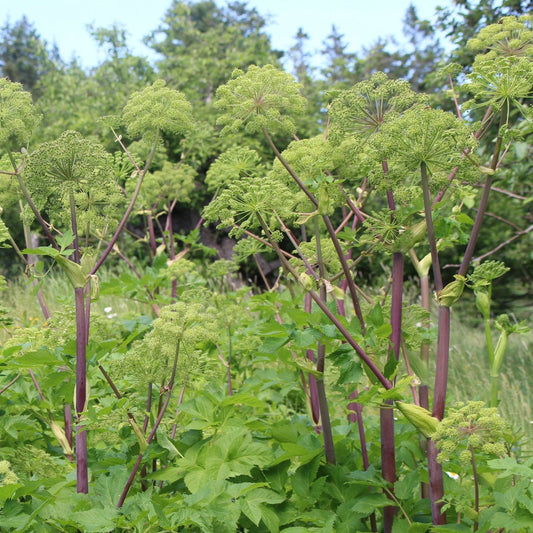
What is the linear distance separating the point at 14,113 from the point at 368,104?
1125 mm

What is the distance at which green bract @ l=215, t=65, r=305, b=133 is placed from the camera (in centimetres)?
192

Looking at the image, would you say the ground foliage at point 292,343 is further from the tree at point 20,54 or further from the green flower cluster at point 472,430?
the tree at point 20,54

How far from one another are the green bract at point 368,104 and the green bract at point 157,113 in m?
0.64

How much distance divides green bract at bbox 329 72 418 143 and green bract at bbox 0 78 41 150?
980 mm

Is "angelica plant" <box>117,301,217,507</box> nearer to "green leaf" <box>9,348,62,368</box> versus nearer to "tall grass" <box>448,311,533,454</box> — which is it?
"green leaf" <box>9,348,62,368</box>

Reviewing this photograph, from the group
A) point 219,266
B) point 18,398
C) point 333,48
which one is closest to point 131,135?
point 18,398

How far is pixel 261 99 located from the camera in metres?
1.95

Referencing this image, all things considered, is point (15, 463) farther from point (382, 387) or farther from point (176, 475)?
point (382, 387)

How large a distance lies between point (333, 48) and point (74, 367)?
52.1 m

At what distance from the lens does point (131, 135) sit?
7.55 feet

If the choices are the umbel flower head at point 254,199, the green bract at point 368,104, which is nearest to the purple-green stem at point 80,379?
the umbel flower head at point 254,199

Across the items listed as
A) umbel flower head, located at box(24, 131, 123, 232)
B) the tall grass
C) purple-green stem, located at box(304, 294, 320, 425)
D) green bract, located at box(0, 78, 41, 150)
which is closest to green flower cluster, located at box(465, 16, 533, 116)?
purple-green stem, located at box(304, 294, 320, 425)

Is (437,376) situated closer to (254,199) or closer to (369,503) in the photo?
(369,503)

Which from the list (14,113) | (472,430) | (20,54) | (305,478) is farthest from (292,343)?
(20,54)
